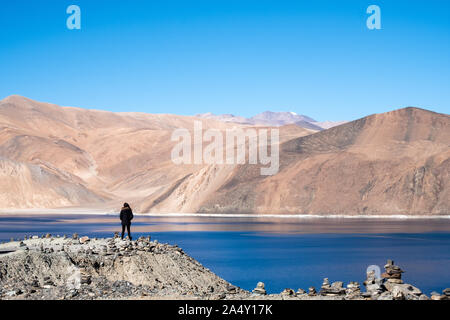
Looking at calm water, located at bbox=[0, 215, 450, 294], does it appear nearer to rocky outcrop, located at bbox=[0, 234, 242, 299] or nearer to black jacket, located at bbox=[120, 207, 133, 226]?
rocky outcrop, located at bbox=[0, 234, 242, 299]

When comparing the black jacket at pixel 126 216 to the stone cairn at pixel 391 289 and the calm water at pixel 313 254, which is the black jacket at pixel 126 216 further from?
the stone cairn at pixel 391 289

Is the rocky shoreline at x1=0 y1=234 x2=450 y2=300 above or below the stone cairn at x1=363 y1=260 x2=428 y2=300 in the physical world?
below

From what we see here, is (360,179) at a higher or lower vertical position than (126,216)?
lower

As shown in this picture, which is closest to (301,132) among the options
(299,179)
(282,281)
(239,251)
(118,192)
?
(118,192)

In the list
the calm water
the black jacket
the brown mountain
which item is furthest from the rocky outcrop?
the brown mountain

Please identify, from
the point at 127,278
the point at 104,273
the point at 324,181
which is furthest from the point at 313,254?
the point at 324,181

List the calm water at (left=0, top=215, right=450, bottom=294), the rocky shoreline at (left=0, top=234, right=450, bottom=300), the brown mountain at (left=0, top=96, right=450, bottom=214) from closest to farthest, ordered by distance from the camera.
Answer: the rocky shoreline at (left=0, top=234, right=450, bottom=300)
the calm water at (left=0, top=215, right=450, bottom=294)
the brown mountain at (left=0, top=96, right=450, bottom=214)

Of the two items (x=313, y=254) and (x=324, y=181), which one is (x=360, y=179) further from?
(x=313, y=254)
